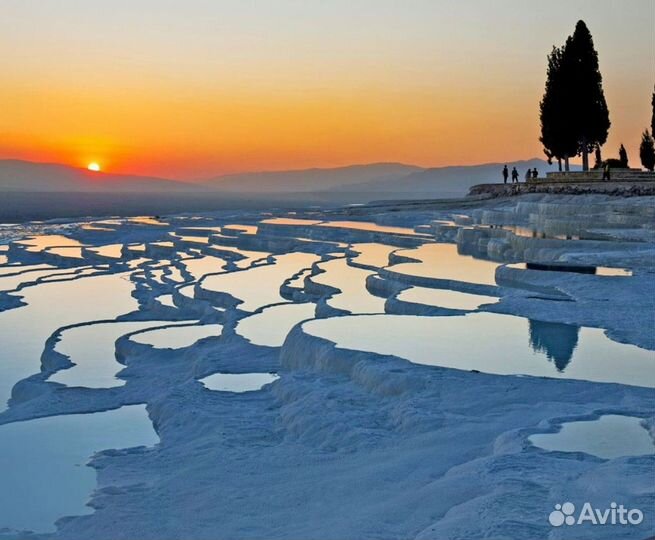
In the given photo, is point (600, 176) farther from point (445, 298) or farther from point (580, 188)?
point (445, 298)

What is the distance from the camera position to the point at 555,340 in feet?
38.2

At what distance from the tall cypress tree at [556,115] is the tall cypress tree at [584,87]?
2.27ft

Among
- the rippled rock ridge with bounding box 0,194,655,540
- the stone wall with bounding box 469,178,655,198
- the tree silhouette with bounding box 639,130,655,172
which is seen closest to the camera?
the rippled rock ridge with bounding box 0,194,655,540

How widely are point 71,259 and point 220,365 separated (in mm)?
18385

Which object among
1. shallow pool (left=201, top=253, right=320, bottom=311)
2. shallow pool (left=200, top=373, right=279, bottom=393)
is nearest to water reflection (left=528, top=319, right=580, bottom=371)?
shallow pool (left=200, top=373, right=279, bottom=393)

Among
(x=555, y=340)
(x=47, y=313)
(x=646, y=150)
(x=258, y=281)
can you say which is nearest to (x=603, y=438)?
(x=555, y=340)

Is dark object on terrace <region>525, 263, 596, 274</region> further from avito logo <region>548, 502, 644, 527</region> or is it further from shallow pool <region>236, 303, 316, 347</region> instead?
avito logo <region>548, 502, 644, 527</region>

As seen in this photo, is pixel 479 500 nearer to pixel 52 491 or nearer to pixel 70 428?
pixel 52 491

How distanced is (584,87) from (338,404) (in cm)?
3667

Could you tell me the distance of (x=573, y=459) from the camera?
7.00 m

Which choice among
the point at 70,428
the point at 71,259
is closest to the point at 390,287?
the point at 70,428

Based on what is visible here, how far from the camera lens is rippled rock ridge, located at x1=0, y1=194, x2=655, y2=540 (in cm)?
675

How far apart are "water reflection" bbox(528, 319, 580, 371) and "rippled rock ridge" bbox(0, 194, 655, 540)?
5cm

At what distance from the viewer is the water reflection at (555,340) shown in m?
10.7
